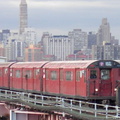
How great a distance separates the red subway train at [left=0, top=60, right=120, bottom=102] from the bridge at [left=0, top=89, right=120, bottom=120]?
0.89 meters

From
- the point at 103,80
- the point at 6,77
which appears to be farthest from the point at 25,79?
the point at 103,80

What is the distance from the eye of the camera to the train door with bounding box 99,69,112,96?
40000 millimetres

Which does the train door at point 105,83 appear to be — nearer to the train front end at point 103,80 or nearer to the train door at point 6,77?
the train front end at point 103,80

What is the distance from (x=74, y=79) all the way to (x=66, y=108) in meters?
5.01

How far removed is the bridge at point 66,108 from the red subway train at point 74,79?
0.89 metres

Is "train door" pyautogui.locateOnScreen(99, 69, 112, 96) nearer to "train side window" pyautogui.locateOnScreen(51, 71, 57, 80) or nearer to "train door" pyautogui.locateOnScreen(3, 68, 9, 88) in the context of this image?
"train side window" pyautogui.locateOnScreen(51, 71, 57, 80)

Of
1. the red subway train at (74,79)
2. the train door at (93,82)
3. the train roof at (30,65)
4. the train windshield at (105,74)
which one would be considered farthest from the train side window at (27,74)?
the train door at (93,82)

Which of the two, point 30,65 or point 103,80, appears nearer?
point 103,80

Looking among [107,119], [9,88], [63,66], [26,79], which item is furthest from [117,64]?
[9,88]

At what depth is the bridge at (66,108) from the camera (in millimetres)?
33594

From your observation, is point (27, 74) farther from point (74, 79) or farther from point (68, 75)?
point (74, 79)

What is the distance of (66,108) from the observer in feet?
121

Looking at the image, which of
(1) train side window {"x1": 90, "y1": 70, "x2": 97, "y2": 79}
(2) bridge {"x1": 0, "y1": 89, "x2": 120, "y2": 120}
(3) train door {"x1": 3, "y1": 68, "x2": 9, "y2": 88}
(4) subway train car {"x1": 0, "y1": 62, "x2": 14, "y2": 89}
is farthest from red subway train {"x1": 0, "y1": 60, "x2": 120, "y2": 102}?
(3) train door {"x1": 3, "y1": 68, "x2": 9, "y2": 88}

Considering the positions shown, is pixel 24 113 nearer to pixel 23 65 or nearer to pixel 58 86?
pixel 58 86
